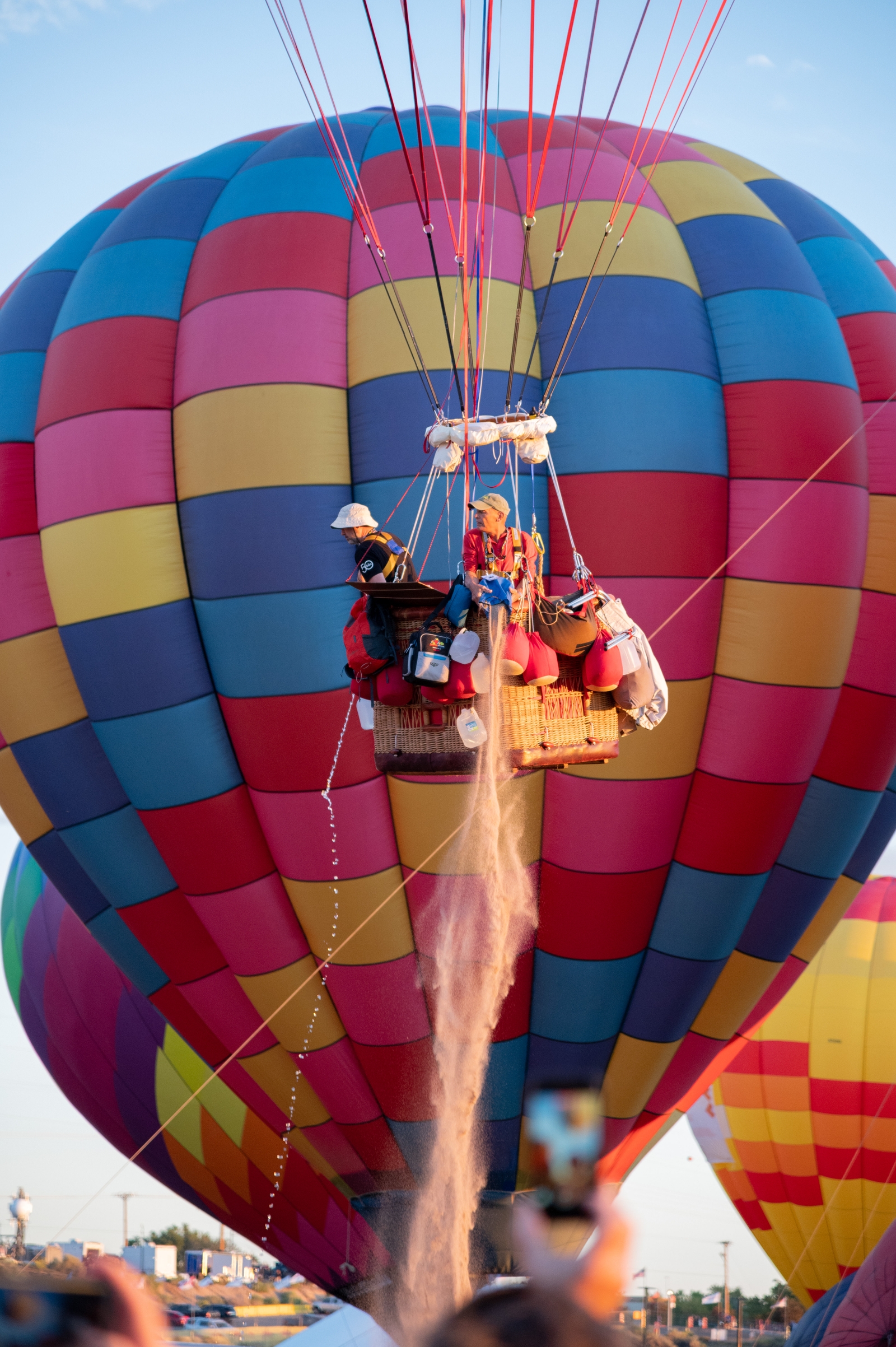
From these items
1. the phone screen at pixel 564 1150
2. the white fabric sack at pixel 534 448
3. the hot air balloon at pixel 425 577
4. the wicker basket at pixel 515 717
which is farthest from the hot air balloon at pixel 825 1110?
the phone screen at pixel 564 1150

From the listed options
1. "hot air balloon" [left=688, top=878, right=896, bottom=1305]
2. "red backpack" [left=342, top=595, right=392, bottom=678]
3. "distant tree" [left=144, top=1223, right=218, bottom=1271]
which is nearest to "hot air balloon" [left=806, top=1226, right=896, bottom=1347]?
"red backpack" [left=342, top=595, right=392, bottom=678]

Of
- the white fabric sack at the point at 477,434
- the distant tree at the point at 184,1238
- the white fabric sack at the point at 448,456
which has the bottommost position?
the distant tree at the point at 184,1238

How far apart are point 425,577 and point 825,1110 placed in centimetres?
728

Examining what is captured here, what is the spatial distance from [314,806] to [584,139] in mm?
3634

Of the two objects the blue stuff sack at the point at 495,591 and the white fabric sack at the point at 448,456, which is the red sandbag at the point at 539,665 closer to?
the blue stuff sack at the point at 495,591

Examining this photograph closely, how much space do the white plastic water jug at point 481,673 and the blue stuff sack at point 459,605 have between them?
114mm

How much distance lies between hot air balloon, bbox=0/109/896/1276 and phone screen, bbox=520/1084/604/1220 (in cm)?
307

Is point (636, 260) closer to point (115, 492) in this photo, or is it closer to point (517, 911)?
point (115, 492)

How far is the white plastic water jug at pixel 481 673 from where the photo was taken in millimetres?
3484

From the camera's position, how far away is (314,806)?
18.0ft

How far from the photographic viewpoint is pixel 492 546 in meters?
3.56

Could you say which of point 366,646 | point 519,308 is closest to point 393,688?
point 366,646

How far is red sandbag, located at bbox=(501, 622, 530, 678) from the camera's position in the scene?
3455 millimetres

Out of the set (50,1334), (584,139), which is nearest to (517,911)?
(584,139)
